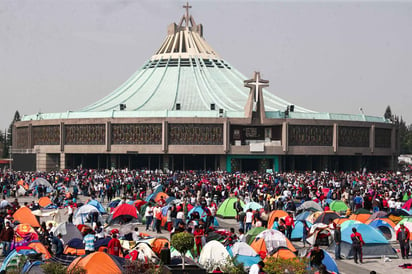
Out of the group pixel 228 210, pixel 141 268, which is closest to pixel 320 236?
pixel 228 210

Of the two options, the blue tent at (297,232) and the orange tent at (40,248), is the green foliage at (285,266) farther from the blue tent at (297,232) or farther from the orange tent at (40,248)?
the blue tent at (297,232)

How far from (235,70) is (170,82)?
856cm

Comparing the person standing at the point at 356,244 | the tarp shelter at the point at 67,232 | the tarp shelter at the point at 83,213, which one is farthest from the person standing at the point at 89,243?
the tarp shelter at the point at 83,213

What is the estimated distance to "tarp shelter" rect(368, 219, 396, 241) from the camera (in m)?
22.0

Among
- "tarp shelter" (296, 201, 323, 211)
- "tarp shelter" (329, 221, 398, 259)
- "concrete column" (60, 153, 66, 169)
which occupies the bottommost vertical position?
"tarp shelter" (329, 221, 398, 259)

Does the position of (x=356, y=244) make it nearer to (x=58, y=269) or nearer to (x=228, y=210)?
(x=58, y=269)

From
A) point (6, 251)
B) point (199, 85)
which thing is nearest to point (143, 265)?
point (6, 251)

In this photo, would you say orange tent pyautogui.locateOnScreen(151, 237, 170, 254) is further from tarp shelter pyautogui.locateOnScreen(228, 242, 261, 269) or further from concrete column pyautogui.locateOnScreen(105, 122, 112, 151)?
concrete column pyautogui.locateOnScreen(105, 122, 112, 151)

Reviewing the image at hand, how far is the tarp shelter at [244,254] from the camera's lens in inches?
647

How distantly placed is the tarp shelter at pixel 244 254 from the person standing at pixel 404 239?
4609mm

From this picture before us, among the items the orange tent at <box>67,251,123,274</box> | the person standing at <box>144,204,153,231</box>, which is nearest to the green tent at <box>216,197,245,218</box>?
the person standing at <box>144,204,153,231</box>

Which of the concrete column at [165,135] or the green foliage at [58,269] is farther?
the concrete column at [165,135]

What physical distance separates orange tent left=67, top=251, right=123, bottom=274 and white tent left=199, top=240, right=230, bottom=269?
2363 millimetres

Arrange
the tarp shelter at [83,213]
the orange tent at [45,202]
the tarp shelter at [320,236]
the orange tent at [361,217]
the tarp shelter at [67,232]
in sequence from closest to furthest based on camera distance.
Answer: the tarp shelter at [67,232], the tarp shelter at [320,236], the orange tent at [361,217], the tarp shelter at [83,213], the orange tent at [45,202]
